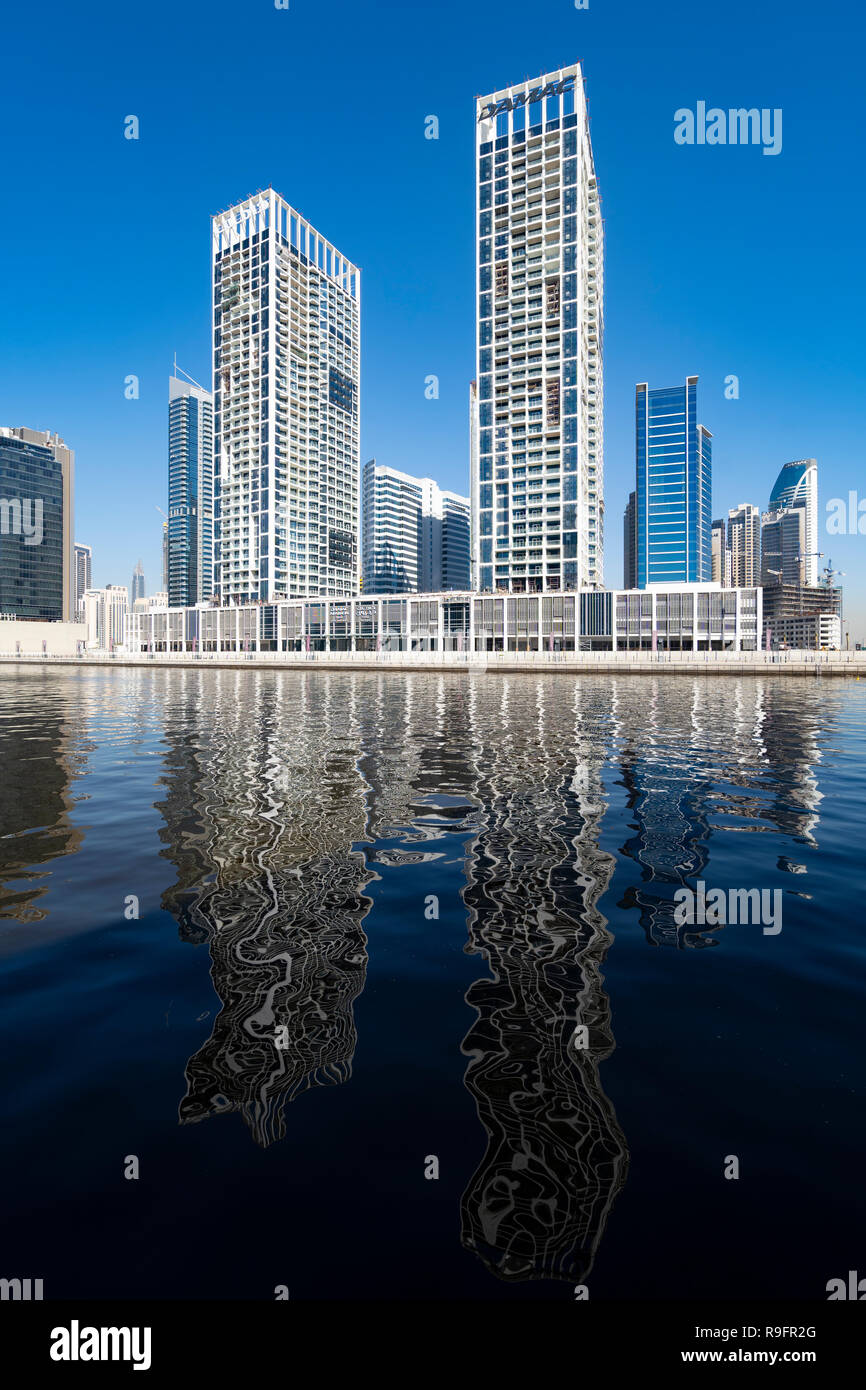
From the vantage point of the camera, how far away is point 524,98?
133 metres

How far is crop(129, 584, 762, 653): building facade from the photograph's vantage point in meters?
112

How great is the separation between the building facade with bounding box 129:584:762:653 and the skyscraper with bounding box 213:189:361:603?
43.4 feet

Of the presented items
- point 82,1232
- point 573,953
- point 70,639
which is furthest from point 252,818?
point 70,639

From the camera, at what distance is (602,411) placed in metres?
143

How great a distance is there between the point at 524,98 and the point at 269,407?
3300 inches

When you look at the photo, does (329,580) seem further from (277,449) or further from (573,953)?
(573,953)

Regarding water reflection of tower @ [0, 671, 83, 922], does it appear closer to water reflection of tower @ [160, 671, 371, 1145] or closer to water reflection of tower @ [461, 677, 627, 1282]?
water reflection of tower @ [160, 671, 371, 1145]

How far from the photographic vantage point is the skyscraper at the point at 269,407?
528 feet

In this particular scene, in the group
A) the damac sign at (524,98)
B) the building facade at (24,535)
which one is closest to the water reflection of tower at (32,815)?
the damac sign at (524,98)

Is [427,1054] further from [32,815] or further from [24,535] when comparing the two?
[24,535]

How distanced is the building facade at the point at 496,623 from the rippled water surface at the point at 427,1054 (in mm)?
107474

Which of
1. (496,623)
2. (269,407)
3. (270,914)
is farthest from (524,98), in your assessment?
(270,914)

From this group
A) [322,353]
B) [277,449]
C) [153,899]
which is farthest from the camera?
[322,353]
